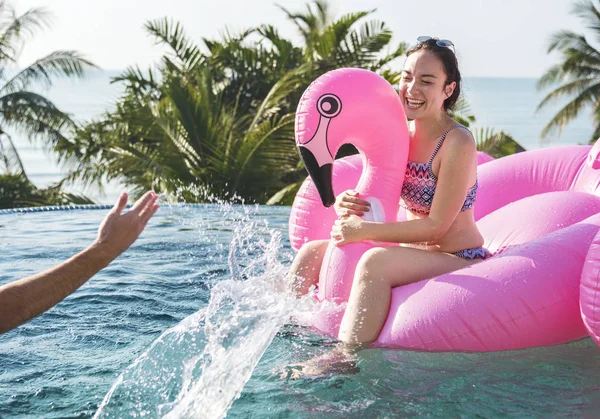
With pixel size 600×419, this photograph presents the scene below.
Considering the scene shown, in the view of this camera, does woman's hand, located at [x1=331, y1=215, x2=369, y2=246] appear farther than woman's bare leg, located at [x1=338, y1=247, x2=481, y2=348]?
Yes

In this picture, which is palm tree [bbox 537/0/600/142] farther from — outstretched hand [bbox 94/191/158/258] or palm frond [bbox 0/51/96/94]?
outstretched hand [bbox 94/191/158/258]

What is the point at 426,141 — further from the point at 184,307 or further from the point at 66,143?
the point at 66,143

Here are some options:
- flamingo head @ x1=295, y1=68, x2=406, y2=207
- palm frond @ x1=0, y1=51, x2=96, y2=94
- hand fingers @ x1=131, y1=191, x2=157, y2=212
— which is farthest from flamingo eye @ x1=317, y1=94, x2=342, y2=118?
palm frond @ x1=0, y1=51, x2=96, y2=94

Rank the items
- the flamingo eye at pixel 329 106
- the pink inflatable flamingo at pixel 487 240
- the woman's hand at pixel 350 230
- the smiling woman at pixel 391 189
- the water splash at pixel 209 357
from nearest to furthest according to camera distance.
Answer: the water splash at pixel 209 357, the pink inflatable flamingo at pixel 487 240, the smiling woman at pixel 391 189, the woman's hand at pixel 350 230, the flamingo eye at pixel 329 106

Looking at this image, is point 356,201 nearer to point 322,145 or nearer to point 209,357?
point 322,145

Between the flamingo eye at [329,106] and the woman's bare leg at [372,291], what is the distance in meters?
0.61

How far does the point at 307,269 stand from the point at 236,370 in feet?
2.68

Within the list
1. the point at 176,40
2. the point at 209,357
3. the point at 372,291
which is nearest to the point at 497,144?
the point at 176,40

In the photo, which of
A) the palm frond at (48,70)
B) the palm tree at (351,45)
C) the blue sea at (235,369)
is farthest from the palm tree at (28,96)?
the blue sea at (235,369)

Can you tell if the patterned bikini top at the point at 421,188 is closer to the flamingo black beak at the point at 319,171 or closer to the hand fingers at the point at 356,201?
the hand fingers at the point at 356,201

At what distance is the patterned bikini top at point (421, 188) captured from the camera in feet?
10.3

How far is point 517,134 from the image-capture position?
1390 inches

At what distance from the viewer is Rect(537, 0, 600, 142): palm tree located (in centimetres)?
1778

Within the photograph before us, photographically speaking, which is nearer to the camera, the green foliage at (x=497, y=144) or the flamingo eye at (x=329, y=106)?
the flamingo eye at (x=329, y=106)
